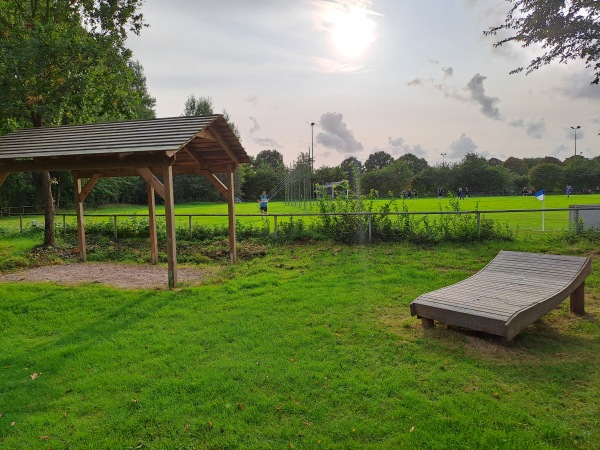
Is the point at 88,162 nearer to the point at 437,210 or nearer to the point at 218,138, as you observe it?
the point at 218,138

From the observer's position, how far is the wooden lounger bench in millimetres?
4980

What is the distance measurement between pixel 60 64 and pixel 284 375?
498 inches

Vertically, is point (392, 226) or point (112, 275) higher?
point (392, 226)

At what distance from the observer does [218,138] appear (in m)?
10.2

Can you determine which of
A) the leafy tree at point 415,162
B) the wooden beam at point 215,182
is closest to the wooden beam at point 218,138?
the wooden beam at point 215,182

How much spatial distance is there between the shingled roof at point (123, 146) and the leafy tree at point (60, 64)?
2178mm

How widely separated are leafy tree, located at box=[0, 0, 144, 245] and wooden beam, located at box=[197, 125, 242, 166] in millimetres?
6047

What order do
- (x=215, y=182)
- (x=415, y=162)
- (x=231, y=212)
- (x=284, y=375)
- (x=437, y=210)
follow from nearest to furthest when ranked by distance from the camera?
(x=284, y=375)
(x=215, y=182)
(x=231, y=212)
(x=437, y=210)
(x=415, y=162)

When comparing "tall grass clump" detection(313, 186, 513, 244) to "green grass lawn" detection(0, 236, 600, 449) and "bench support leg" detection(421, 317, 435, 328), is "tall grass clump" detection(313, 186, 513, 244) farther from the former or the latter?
"bench support leg" detection(421, 317, 435, 328)

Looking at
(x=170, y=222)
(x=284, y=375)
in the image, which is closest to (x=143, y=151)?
(x=170, y=222)

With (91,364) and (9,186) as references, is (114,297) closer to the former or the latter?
(91,364)

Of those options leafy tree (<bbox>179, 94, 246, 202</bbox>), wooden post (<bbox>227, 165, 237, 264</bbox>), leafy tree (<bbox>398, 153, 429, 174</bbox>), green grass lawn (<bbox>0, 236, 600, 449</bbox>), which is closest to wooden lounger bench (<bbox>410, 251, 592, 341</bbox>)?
green grass lawn (<bbox>0, 236, 600, 449</bbox>)

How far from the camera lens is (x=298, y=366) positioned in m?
4.66

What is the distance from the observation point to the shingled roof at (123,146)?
851 cm
